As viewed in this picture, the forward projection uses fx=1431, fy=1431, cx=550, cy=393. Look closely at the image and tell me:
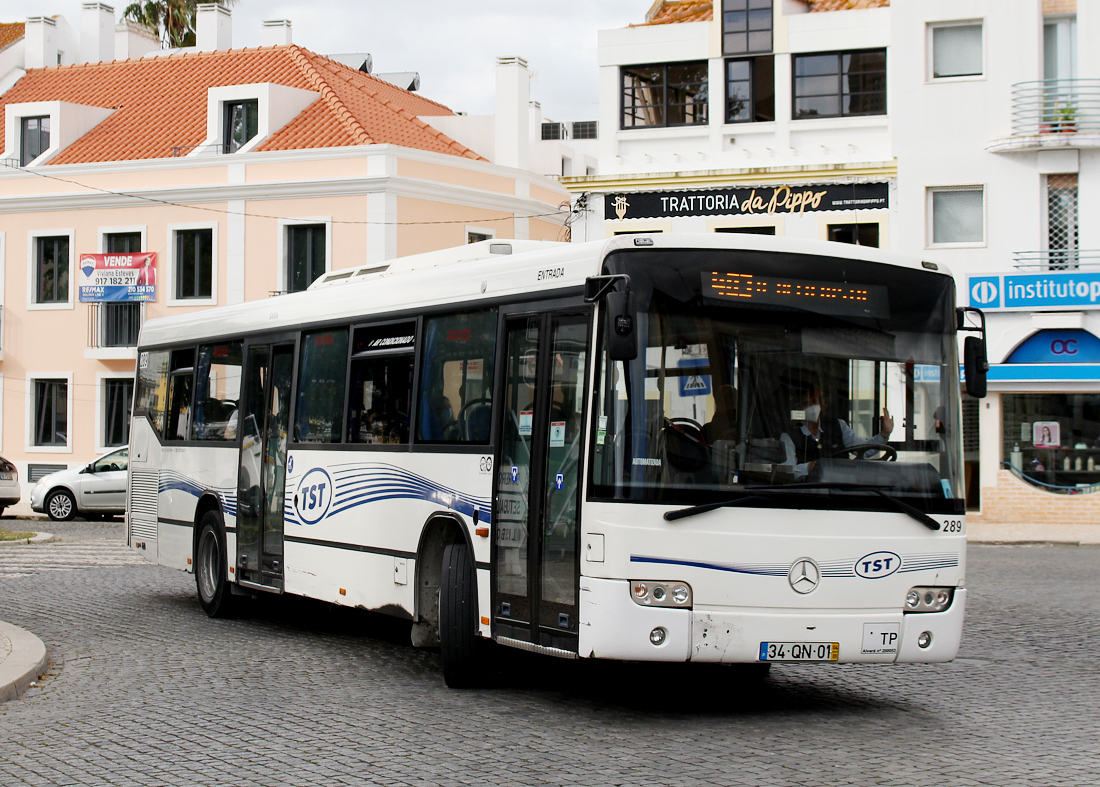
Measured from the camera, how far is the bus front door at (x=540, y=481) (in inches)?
334

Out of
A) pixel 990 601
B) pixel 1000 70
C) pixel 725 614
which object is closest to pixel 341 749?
pixel 725 614

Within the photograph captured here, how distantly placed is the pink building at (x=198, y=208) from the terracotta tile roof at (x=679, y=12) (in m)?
6.40

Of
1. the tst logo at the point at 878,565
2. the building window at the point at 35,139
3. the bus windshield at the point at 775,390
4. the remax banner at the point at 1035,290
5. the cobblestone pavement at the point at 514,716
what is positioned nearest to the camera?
the cobblestone pavement at the point at 514,716

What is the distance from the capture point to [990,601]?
49.5 feet

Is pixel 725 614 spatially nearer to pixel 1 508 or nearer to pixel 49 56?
pixel 1 508

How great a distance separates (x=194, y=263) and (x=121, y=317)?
8.66 ft

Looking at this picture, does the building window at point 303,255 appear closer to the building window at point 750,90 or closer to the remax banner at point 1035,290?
the building window at point 750,90

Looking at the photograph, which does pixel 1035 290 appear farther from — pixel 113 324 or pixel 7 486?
pixel 113 324

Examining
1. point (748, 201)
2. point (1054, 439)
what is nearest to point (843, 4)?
point (748, 201)

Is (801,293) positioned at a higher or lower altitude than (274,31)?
lower

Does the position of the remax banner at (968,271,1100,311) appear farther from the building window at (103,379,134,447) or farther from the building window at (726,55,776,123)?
the building window at (103,379,134,447)

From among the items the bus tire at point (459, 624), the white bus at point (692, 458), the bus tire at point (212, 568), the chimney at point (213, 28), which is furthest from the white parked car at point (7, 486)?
the bus tire at point (459, 624)

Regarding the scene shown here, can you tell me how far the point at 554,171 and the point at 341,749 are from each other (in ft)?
140

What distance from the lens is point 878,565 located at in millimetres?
8359
